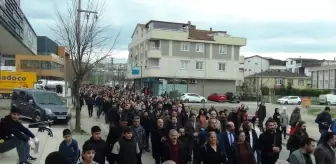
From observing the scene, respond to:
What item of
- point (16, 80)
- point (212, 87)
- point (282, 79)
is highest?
point (282, 79)

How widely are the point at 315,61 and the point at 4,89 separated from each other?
10660 cm

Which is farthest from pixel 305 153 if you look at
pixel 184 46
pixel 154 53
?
pixel 184 46

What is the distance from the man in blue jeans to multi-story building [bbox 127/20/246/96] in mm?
50538

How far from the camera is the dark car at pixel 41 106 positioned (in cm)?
2097

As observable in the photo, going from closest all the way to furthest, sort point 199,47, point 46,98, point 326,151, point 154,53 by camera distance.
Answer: point 326,151 < point 46,98 < point 154,53 < point 199,47

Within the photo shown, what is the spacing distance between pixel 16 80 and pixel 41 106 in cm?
1471

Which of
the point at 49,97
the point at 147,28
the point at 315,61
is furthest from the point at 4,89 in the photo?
the point at 315,61

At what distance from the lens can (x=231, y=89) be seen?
65.6 metres

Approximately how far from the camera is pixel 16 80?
3434 cm

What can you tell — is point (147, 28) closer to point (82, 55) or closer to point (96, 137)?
point (82, 55)

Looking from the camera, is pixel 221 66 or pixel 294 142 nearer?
pixel 294 142

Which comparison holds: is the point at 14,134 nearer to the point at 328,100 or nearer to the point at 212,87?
the point at 328,100

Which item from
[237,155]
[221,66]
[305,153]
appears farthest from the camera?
[221,66]

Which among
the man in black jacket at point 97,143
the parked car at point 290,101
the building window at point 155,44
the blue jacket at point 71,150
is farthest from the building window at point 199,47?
the man in black jacket at point 97,143
